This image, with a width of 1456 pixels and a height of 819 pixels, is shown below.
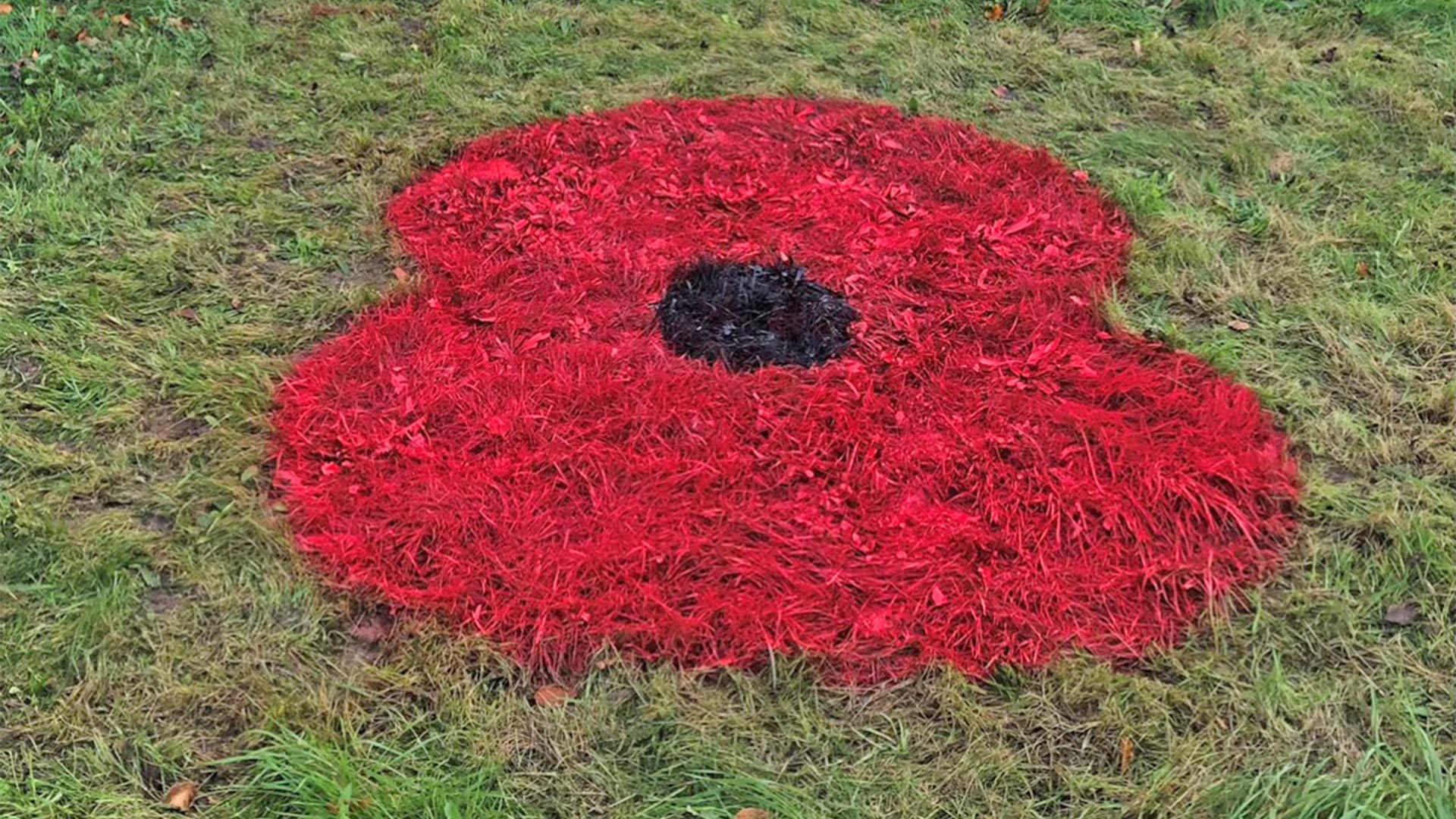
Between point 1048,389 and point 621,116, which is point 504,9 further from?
point 1048,389

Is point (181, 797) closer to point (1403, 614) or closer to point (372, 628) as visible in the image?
point (372, 628)

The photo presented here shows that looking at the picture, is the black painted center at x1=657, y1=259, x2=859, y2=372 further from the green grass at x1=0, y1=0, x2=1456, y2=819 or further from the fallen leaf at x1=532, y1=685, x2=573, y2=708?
the fallen leaf at x1=532, y1=685, x2=573, y2=708

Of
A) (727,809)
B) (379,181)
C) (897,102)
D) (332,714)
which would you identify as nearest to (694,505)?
(727,809)

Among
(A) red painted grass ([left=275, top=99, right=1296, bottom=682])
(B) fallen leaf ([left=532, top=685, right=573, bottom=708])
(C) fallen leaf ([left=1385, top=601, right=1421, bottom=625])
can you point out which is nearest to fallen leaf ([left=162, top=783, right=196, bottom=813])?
(A) red painted grass ([left=275, top=99, right=1296, bottom=682])

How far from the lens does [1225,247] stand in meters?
3.82

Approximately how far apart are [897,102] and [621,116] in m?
1.19

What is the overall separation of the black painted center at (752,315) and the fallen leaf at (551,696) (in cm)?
119

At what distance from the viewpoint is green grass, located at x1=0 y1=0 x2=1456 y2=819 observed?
236 cm

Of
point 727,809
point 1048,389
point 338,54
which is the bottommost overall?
point 727,809

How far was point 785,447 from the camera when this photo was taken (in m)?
3.06

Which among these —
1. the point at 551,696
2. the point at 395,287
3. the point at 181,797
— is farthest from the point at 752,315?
the point at 181,797

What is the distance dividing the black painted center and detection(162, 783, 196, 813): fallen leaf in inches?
69.7

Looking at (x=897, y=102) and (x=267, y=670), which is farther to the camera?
(x=897, y=102)

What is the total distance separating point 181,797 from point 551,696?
79 centimetres
